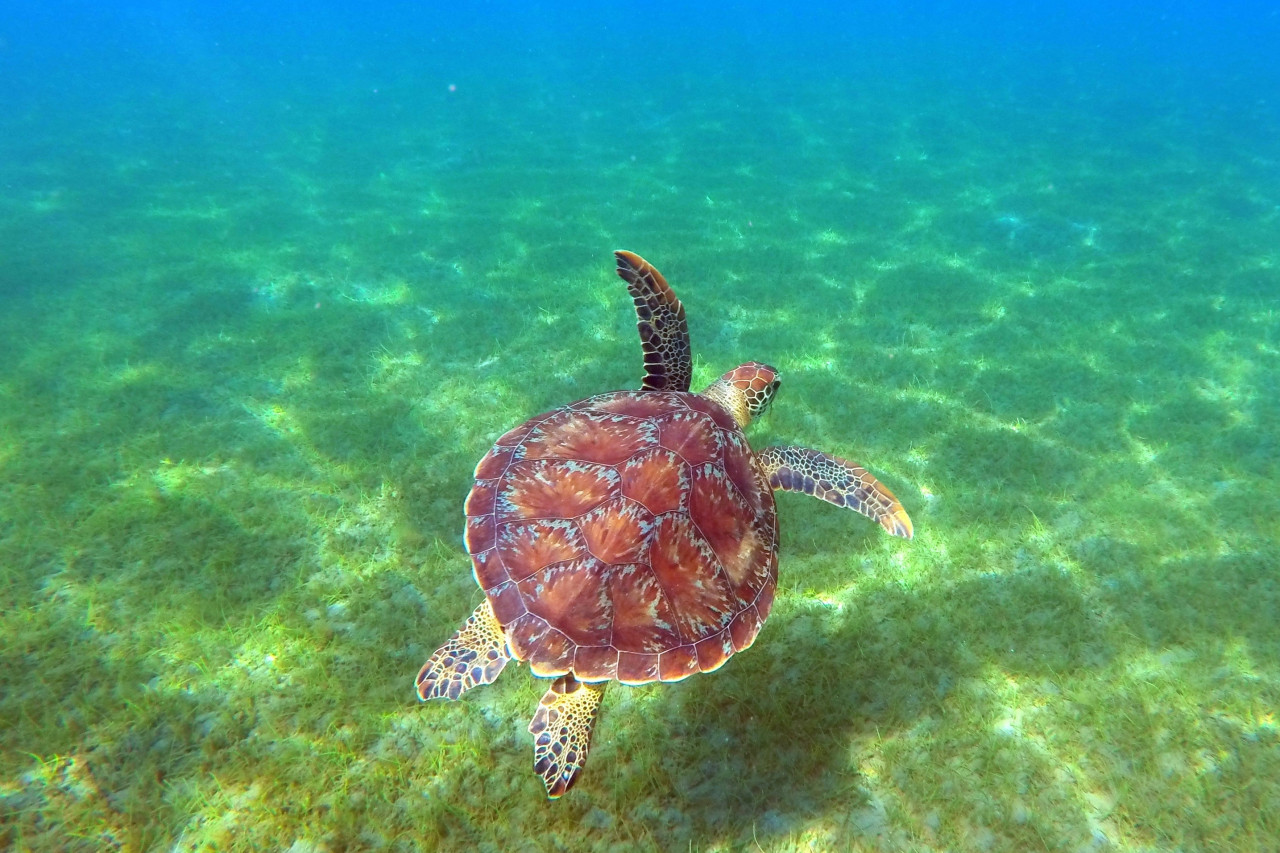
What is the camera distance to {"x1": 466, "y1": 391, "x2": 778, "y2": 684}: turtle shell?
9.21 ft

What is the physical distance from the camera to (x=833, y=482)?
390 cm

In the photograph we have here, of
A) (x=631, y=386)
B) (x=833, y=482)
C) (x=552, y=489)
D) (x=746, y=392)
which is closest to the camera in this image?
(x=552, y=489)

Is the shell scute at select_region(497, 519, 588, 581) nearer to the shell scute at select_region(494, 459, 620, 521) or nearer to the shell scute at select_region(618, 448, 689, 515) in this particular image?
the shell scute at select_region(494, 459, 620, 521)

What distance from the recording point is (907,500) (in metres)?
4.66

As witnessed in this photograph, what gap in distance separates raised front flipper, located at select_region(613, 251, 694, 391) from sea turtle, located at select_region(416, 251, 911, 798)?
888 millimetres

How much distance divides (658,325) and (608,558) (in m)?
2.20

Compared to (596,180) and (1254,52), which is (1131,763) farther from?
(1254,52)

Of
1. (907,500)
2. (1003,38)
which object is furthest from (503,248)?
(1003,38)

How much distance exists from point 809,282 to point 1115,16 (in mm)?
82376

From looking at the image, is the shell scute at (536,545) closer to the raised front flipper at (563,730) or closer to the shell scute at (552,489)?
the shell scute at (552,489)

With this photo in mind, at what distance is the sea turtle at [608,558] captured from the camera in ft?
9.19

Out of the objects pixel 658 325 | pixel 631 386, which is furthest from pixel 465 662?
pixel 631 386

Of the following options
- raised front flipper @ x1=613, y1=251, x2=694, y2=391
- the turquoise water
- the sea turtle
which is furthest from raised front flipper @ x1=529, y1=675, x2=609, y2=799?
raised front flipper @ x1=613, y1=251, x2=694, y2=391

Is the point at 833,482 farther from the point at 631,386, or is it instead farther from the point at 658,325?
the point at 631,386
